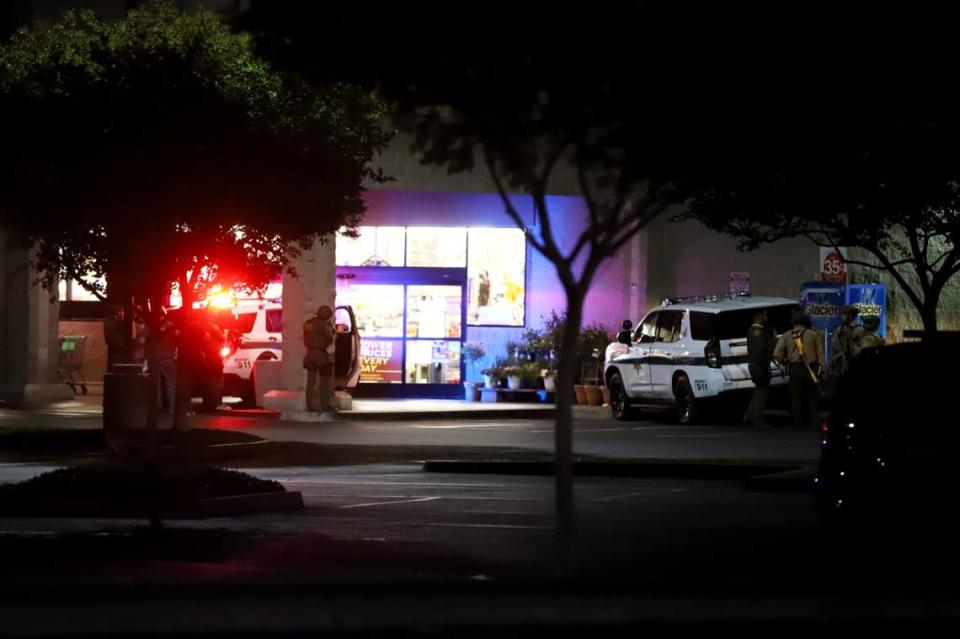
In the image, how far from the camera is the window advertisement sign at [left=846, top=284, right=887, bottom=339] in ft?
104

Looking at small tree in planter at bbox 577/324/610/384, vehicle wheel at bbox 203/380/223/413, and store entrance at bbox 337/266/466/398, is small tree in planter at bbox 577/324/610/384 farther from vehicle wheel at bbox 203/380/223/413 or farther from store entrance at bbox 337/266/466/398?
vehicle wheel at bbox 203/380/223/413

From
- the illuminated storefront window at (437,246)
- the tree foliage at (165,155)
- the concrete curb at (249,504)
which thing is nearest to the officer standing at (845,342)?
the tree foliage at (165,155)

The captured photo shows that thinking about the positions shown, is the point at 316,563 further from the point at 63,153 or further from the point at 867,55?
the point at 63,153

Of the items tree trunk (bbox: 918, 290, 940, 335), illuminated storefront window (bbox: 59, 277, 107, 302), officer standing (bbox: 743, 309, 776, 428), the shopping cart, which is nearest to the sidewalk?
the shopping cart

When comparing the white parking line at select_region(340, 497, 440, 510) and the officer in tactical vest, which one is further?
the officer in tactical vest

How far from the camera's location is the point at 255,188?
2034cm

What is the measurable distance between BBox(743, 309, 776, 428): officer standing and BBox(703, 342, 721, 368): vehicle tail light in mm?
785

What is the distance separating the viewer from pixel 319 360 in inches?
1188

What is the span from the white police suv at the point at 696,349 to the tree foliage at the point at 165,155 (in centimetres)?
850

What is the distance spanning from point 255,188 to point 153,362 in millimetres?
2891

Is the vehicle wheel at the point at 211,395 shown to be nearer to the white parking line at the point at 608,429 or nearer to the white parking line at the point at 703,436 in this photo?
the white parking line at the point at 608,429

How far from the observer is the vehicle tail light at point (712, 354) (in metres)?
28.8

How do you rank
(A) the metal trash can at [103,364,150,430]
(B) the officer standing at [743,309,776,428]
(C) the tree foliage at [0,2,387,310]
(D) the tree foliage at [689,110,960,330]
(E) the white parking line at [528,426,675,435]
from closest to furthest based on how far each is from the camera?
1. (D) the tree foliage at [689,110,960,330]
2. (C) the tree foliage at [0,2,387,310]
3. (A) the metal trash can at [103,364,150,430]
4. (B) the officer standing at [743,309,776,428]
5. (E) the white parking line at [528,426,675,435]

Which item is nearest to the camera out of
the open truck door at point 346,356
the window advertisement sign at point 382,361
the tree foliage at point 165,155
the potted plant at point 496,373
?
the tree foliage at point 165,155
